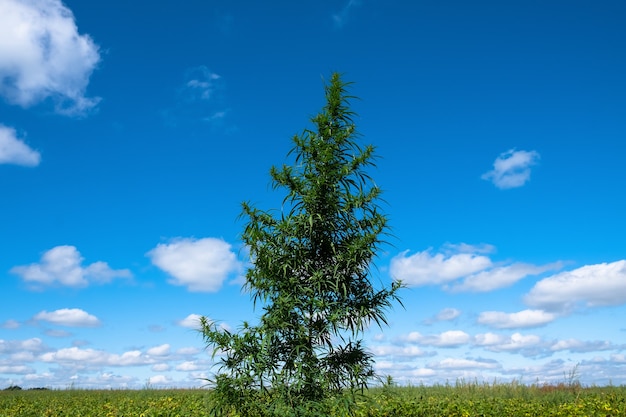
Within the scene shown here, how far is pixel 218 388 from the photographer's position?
30.4 feet

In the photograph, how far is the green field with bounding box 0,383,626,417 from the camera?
12148mm

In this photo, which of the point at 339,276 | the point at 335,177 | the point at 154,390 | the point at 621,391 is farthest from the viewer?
the point at 154,390

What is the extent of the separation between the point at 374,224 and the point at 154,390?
20520 mm

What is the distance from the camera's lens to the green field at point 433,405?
12148 mm

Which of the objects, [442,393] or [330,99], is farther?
[442,393]

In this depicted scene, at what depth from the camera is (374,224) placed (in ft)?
32.9

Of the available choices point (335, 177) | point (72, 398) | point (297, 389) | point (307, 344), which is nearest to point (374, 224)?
point (335, 177)

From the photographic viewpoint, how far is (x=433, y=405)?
14.0m

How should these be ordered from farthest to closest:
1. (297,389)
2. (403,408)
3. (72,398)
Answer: (72,398) → (403,408) → (297,389)

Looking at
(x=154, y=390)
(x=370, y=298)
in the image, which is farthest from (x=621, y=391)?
(x=154, y=390)

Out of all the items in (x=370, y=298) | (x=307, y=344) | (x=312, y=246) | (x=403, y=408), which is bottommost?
(x=403, y=408)

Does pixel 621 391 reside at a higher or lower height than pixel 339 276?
lower

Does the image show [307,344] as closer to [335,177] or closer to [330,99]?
[335,177]

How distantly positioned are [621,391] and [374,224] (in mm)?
15359
